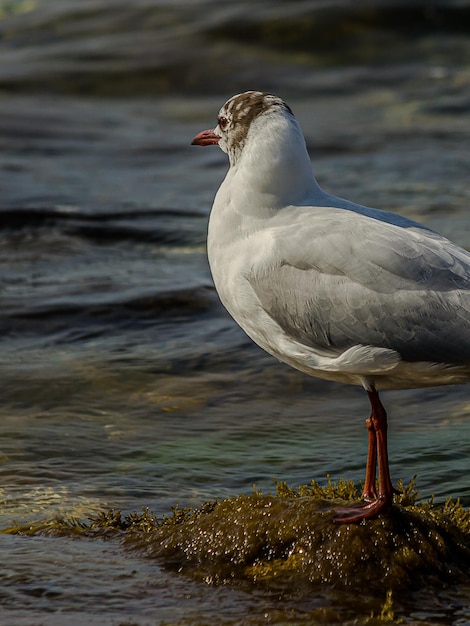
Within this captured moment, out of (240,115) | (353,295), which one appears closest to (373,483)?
(353,295)

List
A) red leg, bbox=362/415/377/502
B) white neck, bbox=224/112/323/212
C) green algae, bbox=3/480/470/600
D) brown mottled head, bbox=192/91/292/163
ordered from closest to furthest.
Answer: green algae, bbox=3/480/470/600 < red leg, bbox=362/415/377/502 < white neck, bbox=224/112/323/212 < brown mottled head, bbox=192/91/292/163

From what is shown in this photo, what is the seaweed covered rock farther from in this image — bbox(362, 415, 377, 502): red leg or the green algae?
bbox(362, 415, 377, 502): red leg

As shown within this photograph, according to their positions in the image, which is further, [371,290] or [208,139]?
[208,139]

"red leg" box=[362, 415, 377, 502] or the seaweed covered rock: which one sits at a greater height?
"red leg" box=[362, 415, 377, 502]

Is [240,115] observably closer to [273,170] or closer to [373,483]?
[273,170]

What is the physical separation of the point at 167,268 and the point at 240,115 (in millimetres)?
5171

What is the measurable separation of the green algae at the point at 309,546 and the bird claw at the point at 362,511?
1.1 inches

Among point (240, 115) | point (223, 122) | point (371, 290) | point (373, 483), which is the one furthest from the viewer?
point (223, 122)

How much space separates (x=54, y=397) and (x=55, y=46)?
1210 centimetres

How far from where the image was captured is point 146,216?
12.5 m

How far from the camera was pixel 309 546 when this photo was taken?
5.07 metres

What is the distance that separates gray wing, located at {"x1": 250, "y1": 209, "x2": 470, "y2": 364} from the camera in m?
5.22

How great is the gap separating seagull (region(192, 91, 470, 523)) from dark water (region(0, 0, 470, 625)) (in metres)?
0.99

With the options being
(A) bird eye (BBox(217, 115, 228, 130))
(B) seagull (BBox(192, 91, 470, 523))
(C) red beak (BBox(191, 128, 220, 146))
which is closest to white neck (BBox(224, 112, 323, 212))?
(B) seagull (BBox(192, 91, 470, 523))
